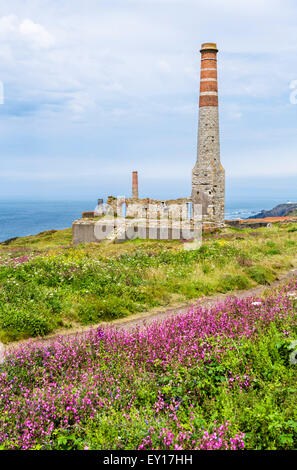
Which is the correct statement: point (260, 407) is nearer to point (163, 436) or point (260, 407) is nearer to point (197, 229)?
point (163, 436)

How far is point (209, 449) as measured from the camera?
3.43 m

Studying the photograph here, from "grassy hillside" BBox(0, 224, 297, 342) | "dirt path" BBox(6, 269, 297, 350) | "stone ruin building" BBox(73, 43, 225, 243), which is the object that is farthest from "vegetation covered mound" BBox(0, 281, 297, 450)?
"stone ruin building" BBox(73, 43, 225, 243)

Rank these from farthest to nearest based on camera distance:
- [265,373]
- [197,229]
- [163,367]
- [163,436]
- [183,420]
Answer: [197,229] < [163,367] < [265,373] < [183,420] < [163,436]

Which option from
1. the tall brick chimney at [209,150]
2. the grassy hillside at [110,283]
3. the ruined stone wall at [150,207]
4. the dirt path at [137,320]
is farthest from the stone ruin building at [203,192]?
the dirt path at [137,320]

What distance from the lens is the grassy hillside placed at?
9.22m

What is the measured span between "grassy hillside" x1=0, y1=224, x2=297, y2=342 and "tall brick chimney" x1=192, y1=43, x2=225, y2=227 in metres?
19.2

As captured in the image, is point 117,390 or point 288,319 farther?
point 288,319

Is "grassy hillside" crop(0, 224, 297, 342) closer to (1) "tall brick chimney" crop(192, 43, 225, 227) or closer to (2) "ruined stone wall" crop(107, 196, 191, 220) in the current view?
(1) "tall brick chimney" crop(192, 43, 225, 227)

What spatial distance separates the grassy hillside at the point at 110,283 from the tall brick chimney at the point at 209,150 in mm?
19150

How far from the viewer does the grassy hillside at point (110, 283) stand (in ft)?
30.2

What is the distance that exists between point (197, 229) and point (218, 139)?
1167 cm

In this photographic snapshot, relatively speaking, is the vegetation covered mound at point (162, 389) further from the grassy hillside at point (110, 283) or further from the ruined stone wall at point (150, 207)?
the ruined stone wall at point (150, 207)

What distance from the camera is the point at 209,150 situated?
35.8 meters
